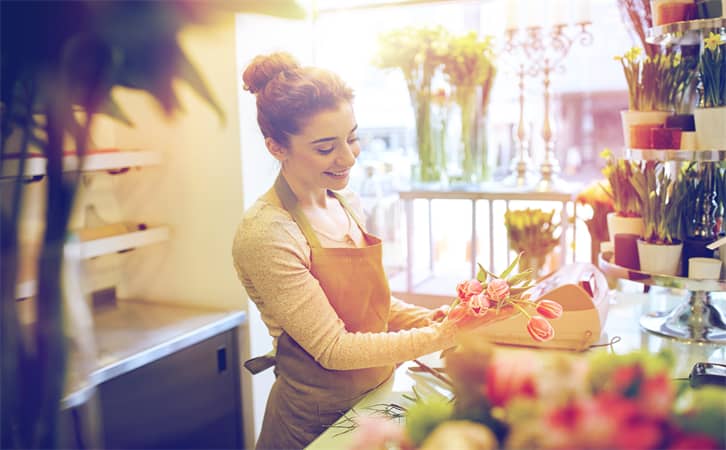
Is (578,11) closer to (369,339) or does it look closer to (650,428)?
(369,339)

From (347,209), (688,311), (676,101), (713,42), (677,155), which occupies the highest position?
(713,42)

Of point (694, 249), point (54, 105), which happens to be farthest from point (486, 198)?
point (54, 105)

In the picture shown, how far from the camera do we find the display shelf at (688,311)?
166 centimetres

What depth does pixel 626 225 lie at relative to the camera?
1819 millimetres

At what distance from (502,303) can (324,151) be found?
1.49 feet

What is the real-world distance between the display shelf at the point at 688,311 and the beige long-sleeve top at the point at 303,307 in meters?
0.67

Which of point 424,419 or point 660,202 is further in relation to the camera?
point 660,202

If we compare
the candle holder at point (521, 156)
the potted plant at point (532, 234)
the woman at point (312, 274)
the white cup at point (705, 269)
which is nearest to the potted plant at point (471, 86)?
the candle holder at point (521, 156)

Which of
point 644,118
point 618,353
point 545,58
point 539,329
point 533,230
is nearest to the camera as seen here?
point 618,353

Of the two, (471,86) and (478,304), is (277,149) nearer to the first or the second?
(478,304)

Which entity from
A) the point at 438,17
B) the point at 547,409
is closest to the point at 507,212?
the point at 438,17

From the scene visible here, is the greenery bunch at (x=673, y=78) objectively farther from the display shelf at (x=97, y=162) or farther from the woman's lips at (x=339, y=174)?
the display shelf at (x=97, y=162)

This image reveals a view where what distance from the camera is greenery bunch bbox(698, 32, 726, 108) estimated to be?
157cm

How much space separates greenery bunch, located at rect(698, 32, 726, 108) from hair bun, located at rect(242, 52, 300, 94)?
954mm
